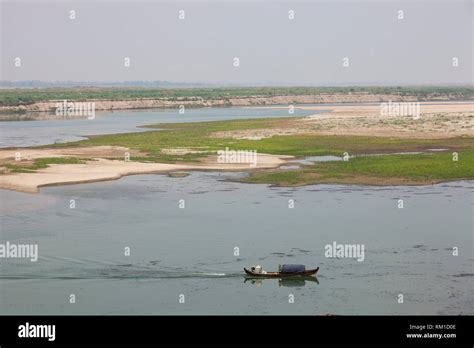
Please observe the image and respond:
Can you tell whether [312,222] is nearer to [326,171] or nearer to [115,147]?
[326,171]

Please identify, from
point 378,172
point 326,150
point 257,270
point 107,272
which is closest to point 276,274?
point 257,270

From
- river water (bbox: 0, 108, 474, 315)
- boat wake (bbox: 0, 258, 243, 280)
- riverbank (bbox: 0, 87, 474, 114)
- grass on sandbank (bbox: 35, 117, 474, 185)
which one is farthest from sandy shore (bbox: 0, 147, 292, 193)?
riverbank (bbox: 0, 87, 474, 114)

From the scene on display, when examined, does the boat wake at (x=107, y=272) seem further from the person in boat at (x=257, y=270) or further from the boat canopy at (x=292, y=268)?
the boat canopy at (x=292, y=268)

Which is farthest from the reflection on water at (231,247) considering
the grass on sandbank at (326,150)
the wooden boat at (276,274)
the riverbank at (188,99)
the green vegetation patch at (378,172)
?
the riverbank at (188,99)
